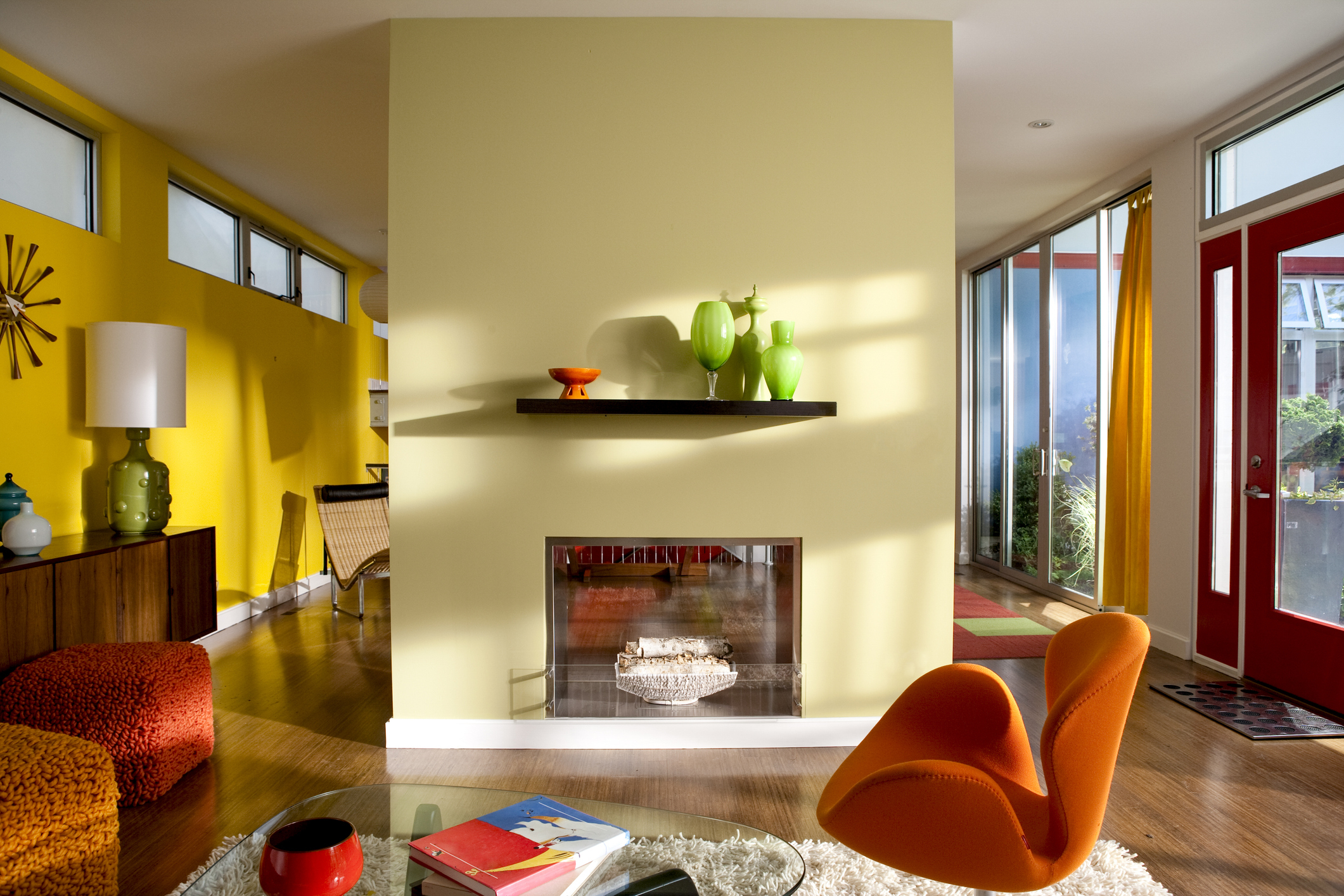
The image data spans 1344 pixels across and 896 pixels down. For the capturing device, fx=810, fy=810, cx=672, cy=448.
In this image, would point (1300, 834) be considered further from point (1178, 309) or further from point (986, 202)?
point (986, 202)

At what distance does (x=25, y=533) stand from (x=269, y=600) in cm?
238

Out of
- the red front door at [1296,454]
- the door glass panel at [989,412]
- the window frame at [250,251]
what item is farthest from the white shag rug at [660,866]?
the door glass panel at [989,412]

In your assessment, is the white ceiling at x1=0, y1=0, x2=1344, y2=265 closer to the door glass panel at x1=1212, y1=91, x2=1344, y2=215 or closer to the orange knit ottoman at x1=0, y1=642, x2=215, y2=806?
the door glass panel at x1=1212, y1=91, x2=1344, y2=215

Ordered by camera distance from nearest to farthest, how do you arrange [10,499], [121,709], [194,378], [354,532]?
[121,709] < [10,499] < [194,378] < [354,532]

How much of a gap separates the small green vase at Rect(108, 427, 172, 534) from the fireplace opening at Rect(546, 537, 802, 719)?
2.12 m

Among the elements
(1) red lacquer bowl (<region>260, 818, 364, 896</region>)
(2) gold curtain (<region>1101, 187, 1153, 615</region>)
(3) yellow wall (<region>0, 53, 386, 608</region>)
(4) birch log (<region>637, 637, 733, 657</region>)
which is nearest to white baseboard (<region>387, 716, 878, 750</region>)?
(4) birch log (<region>637, 637, 733, 657</region>)

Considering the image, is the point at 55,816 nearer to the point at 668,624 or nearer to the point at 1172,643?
the point at 668,624

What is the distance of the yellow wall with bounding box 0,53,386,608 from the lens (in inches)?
138

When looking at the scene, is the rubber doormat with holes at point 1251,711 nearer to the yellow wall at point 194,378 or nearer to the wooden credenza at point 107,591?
the wooden credenza at point 107,591

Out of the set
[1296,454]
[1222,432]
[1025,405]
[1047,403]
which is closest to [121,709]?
[1296,454]

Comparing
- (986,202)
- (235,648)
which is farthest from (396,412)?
(986,202)

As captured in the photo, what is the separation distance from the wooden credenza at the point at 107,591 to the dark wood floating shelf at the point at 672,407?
183 cm

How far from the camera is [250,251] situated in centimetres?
521

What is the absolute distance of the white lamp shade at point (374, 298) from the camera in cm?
527
